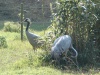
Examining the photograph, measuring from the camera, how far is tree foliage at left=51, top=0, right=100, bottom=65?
29.9 ft

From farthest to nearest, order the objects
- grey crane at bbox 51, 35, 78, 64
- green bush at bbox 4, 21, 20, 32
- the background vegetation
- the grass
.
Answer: green bush at bbox 4, 21, 20, 32 < grey crane at bbox 51, 35, 78, 64 < the background vegetation < the grass

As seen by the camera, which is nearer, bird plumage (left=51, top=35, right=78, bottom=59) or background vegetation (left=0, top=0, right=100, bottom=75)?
background vegetation (left=0, top=0, right=100, bottom=75)

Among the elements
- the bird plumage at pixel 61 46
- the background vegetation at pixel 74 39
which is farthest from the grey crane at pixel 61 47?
the background vegetation at pixel 74 39

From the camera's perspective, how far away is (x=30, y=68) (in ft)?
27.1

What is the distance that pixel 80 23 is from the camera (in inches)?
362

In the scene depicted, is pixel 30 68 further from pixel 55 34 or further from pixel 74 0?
pixel 74 0

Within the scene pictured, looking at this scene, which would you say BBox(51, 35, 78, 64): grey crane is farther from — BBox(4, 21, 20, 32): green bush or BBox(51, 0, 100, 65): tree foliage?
BBox(4, 21, 20, 32): green bush

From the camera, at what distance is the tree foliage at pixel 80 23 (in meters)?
9.10

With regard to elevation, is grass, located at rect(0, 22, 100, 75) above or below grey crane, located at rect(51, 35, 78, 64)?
below

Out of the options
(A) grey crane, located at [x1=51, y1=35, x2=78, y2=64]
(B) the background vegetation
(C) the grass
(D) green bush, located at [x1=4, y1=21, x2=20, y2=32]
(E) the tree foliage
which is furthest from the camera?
(D) green bush, located at [x1=4, y1=21, x2=20, y2=32]

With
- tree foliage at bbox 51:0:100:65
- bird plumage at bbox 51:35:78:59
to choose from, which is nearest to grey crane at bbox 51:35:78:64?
bird plumage at bbox 51:35:78:59

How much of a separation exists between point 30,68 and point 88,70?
4.22 ft

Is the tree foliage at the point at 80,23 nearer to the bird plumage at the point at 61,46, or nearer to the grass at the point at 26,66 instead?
the bird plumage at the point at 61,46

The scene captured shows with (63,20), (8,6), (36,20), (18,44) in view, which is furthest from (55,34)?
(8,6)
